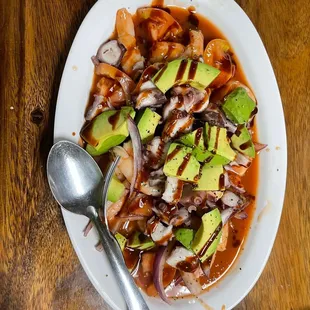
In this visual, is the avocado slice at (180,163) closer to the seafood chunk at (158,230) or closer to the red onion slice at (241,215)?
the seafood chunk at (158,230)

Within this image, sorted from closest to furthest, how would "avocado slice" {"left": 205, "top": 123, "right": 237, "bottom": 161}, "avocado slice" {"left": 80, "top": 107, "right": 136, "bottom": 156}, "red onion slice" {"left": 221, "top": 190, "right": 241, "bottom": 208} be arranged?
"avocado slice" {"left": 80, "top": 107, "right": 136, "bottom": 156}, "avocado slice" {"left": 205, "top": 123, "right": 237, "bottom": 161}, "red onion slice" {"left": 221, "top": 190, "right": 241, "bottom": 208}

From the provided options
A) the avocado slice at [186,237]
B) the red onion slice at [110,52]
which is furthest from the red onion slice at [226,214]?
the red onion slice at [110,52]

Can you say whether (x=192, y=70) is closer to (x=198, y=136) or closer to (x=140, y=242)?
(x=198, y=136)

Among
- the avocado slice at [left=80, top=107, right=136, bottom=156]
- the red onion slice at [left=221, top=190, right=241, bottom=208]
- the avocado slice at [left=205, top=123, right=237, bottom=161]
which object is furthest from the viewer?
the red onion slice at [left=221, top=190, right=241, bottom=208]

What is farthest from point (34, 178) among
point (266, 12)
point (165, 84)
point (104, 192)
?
point (266, 12)

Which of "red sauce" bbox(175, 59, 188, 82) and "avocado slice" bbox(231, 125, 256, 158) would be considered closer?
"red sauce" bbox(175, 59, 188, 82)

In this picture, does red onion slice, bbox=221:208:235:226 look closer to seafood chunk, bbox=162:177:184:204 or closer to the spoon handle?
seafood chunk, bbox=162:177:184:204

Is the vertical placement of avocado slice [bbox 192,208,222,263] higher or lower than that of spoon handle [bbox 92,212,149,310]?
higher

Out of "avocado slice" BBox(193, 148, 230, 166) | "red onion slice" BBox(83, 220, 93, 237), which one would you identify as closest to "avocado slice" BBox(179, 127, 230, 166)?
"avocado slice" BBox(193, 148, 230, 166)

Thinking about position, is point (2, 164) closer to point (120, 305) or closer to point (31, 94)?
point (31, 94)
